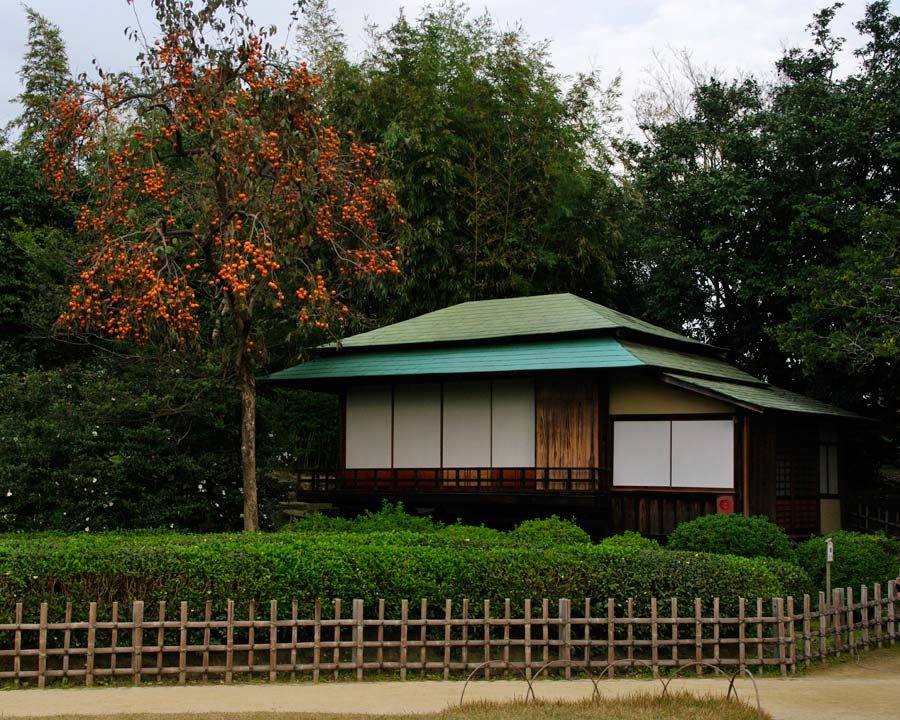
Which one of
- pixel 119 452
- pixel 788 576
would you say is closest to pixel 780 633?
pixel 788 576

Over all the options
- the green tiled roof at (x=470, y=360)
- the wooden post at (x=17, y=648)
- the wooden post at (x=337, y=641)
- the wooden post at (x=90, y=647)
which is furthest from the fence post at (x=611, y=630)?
the green tiled roof at (x=470, y=360)

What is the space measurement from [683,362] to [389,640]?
11768 mm

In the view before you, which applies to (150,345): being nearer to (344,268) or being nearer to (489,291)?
(344,268)

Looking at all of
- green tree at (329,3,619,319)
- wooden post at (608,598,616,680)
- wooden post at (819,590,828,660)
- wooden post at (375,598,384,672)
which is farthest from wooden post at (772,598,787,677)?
green tree at (329,3,619,319)

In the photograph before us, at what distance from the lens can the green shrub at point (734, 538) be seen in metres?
15.9

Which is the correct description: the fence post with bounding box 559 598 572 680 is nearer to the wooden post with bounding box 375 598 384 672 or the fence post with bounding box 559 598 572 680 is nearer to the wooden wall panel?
the wooden post with bounding box 375 598 384 672

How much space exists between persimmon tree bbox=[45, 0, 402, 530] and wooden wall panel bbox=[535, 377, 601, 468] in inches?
195

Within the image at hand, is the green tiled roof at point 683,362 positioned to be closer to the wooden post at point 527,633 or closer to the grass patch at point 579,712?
the wooden post at point 527,633

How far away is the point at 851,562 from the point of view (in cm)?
1634

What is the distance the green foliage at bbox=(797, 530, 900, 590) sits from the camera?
1628cm

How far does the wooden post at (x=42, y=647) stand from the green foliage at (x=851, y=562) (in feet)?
38.4

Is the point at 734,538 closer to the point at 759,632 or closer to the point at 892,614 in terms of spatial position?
the point at 892,614

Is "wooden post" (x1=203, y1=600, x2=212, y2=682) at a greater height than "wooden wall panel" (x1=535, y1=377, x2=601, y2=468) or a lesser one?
lesser

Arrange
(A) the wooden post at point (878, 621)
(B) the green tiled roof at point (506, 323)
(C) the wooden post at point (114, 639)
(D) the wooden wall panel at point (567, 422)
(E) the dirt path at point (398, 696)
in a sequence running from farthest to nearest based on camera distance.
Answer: (B) the green tiled roof at point (506, 323)
(D) the wooden wall panel at point (567, 422)
(A) the wooden post at point (878, 621)
(C) the wooden post at point (114, 639)
(E) the dirt path at point (398, 696)
